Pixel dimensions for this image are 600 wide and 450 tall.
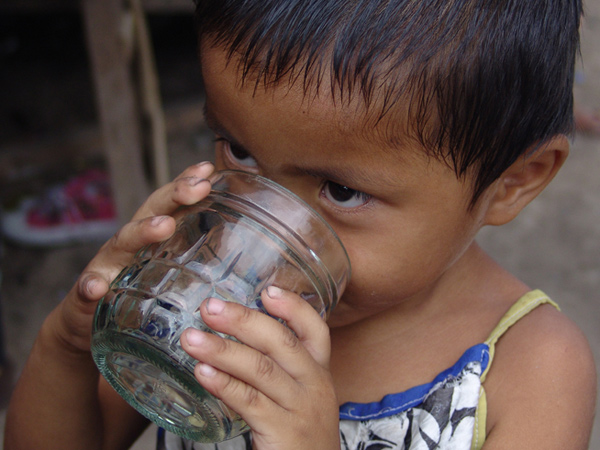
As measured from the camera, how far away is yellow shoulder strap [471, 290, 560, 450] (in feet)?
3.59

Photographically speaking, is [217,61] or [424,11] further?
[217,61]

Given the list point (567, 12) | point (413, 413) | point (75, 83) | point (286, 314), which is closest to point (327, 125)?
point (286, 314)

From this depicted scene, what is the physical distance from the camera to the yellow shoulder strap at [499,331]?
1095 millimetres

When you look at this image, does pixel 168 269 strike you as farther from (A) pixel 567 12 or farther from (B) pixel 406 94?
(A) pixel 567 12

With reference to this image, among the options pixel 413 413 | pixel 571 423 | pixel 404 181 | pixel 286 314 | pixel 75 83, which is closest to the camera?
pixel 286 314

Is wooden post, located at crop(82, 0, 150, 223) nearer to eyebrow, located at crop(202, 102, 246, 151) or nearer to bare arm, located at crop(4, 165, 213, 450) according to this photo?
bare arm, located at crop(4, 165, 213, 450)

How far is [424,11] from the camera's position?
85 centimetres

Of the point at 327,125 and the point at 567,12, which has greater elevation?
the point at 567,12

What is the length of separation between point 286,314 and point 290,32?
0.39 m

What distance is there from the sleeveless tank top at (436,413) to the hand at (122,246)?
0.34 metres

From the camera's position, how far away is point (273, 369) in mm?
790

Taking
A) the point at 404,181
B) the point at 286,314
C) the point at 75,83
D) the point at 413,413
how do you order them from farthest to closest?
the point at 75,83 < the point at 413,413 < the point at 404,181 < the point at 286,314

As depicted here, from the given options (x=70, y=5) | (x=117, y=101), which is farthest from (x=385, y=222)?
(x=70, y=5)

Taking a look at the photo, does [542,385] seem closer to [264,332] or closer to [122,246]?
[264,332]
